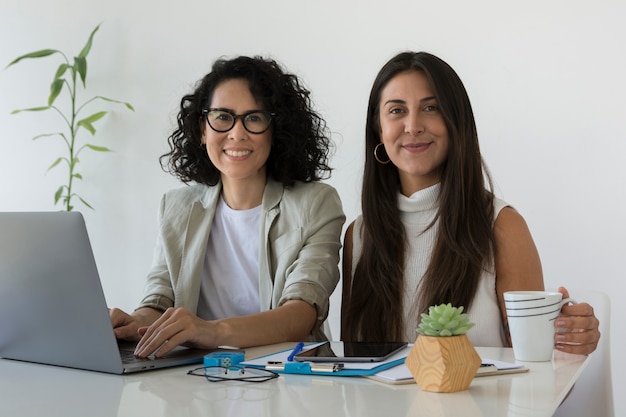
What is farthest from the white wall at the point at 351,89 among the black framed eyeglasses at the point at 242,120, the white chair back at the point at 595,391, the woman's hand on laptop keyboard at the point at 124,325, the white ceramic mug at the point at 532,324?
the white ceramic mug at the point at 532,324

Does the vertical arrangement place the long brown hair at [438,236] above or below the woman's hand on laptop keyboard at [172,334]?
above

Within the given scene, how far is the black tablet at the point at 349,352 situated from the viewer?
1.37 metres

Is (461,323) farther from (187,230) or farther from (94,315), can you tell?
(187,230)

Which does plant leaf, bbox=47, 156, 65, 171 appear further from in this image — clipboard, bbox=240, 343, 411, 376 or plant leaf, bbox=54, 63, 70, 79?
clipboard, bbox=240, 343, 411, 376

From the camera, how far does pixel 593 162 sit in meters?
2.92

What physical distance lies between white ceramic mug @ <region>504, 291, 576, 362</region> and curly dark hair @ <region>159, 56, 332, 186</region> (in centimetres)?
90

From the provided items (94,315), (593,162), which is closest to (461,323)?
(94,315)

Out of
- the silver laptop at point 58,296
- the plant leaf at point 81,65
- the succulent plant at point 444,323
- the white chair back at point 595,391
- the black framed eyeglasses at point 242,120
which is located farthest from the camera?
the plant leaf at point 81,65

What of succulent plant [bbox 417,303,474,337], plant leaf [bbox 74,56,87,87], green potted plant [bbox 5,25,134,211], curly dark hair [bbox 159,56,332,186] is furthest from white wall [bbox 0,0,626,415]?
succulent plant [bbox 417,303,474,337]

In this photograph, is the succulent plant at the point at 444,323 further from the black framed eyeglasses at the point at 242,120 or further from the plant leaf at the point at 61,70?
the plant leaf at the point at 61,70

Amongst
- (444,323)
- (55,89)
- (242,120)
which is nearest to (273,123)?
(242,120)

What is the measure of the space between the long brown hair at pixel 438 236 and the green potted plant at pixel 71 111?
6.16ft

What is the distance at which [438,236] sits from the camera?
2.00 m

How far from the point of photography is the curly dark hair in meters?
2.20
